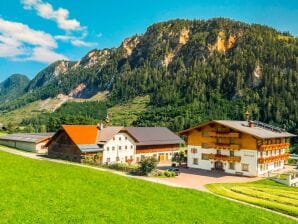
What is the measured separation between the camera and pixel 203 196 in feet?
126

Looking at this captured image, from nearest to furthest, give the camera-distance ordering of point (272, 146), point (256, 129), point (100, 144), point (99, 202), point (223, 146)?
point (99, 202) < point (223, 146) < point (272, 146) < point (256, 129) < point (100, 144)

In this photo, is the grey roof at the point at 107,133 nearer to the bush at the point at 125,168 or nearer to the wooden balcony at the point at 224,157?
the bush at the point at 125,168

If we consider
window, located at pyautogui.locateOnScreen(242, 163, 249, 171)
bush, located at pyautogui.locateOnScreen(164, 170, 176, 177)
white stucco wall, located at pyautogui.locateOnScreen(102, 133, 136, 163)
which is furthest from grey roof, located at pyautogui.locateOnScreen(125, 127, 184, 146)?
window, located at pyautogui.locateOnScreen(242, 163, 249, 171)

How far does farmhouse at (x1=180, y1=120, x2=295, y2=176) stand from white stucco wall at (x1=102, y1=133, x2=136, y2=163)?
12.3m

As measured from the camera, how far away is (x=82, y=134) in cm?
7294

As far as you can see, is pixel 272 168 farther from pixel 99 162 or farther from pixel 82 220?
pixel 82 220

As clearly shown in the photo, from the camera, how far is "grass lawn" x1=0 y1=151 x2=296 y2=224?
982 inches

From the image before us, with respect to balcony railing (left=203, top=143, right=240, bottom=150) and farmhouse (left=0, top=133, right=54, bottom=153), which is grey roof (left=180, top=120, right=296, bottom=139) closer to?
balcony railing (left=203, top=143, right=240, bottom=150)

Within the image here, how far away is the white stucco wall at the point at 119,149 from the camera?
237ft

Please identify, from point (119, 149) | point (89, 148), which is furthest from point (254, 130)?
point (89, 148)

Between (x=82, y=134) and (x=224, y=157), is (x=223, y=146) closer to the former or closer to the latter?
(x=224, y=157)

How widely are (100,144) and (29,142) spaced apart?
24818mm

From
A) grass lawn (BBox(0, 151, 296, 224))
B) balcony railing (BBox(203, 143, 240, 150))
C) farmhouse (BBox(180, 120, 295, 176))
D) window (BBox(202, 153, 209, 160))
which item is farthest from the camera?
window (BBox(202, 153, 209, 160))

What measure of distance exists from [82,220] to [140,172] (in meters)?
33.9
